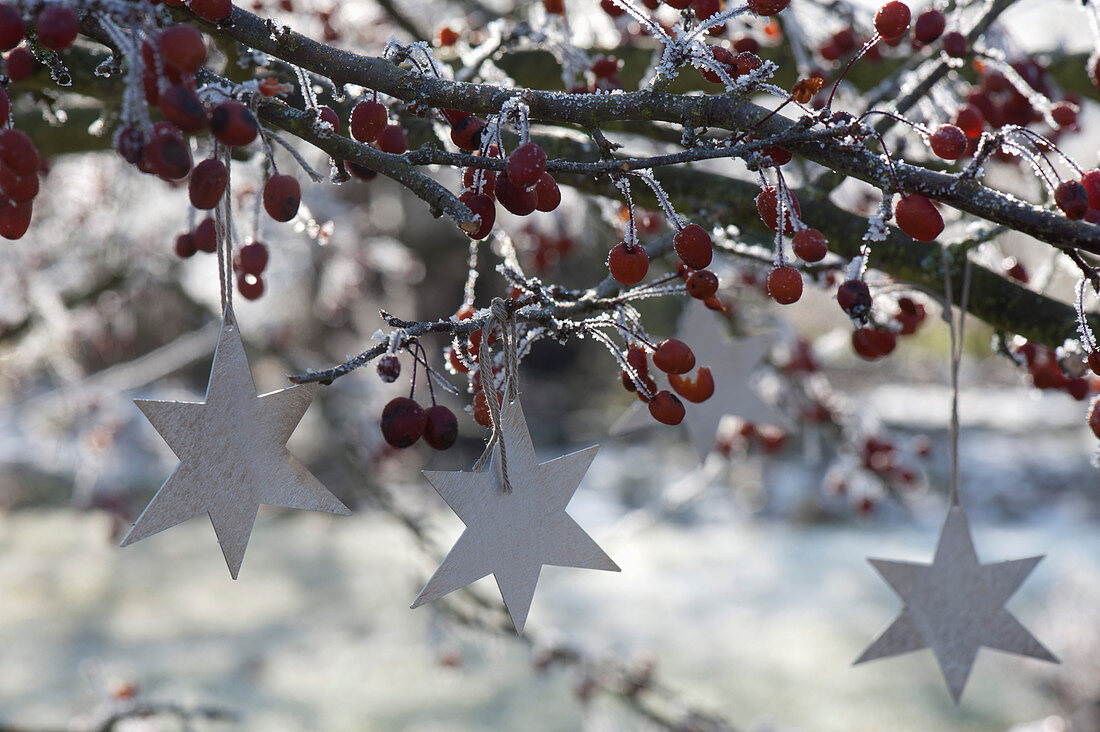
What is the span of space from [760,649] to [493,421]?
374 centimetres

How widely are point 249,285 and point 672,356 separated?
49 cm

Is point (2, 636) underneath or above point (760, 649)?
underneath

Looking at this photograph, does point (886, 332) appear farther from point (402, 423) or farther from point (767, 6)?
point (402, 423)

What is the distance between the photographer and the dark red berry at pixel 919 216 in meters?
0.67

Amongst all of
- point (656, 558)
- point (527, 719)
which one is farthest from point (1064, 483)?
point (527, 719)

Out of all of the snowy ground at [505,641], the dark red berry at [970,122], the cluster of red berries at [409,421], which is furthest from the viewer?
the snowy ground at [505,641]

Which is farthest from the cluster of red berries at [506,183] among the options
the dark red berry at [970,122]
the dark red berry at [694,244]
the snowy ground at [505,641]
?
the snowy ground at [505,641]

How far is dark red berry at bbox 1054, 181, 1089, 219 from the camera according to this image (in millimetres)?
645

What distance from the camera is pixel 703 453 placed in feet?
3.82

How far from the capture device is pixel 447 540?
16.0 ft

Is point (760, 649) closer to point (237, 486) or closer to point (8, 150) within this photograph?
point (237, 486)

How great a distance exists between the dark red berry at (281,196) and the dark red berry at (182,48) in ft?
0.68

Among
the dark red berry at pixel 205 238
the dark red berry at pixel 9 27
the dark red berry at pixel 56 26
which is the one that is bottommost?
the dark red berry at pixel 205 238

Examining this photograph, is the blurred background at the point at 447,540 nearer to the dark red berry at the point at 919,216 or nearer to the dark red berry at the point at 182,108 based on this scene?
the dark red berry at the point at 182,108
